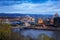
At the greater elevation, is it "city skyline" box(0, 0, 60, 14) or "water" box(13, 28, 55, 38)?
"city skyline" box(0, 0, 60, 14)

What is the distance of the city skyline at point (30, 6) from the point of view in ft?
4.80

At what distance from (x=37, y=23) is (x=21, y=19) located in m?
0.17

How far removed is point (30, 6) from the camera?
1.48m

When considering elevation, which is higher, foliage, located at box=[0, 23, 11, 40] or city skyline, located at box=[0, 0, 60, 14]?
city skyline, located at box=[0, 0, 60, 14]

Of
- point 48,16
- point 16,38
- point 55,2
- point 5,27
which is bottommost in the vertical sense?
point 16,38

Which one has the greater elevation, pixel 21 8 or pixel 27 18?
pixel 21 8

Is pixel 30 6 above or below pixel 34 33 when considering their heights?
above

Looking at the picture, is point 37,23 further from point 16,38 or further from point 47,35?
point 16,38

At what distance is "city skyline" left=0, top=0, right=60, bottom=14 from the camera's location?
57.6 inches

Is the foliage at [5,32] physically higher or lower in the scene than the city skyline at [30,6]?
lower

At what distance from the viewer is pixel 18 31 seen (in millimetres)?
1493

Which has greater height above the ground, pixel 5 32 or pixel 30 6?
pixel 30 6

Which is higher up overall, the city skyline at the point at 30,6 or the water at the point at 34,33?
the city skyline at the point at 30,6

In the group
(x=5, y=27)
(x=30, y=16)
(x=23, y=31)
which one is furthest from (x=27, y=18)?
(x=5, y=27)
